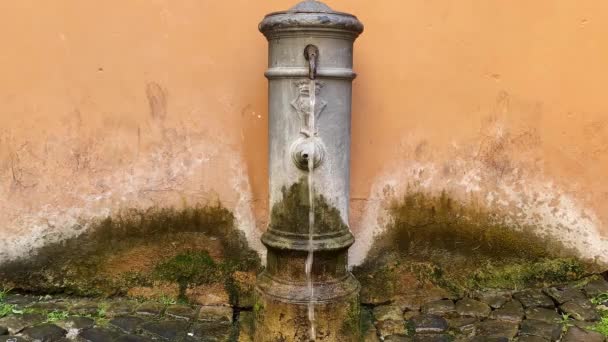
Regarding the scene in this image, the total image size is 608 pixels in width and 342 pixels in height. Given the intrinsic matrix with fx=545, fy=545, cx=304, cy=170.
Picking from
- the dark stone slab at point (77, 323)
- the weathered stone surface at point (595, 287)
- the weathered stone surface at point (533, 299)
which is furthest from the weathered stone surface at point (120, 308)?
the weathered stone surface at point (595, 287)

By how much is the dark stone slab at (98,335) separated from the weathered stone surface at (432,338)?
5.30ft

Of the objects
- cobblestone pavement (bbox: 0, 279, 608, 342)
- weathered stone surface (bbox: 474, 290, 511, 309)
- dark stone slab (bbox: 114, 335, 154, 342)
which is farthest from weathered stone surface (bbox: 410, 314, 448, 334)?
dark stone slab (bbox: 114, 335, 154, 342)

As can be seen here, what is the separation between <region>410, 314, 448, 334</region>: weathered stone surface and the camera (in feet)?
9.96

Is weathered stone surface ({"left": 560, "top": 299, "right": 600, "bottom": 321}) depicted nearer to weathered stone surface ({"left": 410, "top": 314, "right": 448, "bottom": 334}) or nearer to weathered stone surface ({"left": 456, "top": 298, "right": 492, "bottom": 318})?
weathered stone surface ({"left": 456, "top": 298, "right": 492, "bottom": 318})

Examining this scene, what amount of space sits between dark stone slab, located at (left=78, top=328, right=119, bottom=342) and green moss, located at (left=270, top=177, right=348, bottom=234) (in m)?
1.08

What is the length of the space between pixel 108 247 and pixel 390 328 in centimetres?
176

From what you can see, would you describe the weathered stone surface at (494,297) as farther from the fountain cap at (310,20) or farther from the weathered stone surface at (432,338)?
the fountain cap at (310,20)

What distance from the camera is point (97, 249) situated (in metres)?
3.34

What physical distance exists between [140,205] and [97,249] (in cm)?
38

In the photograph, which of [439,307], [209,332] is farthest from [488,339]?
[209,332]

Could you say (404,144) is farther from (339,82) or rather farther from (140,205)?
(140,205)

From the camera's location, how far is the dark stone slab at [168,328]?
115 inches

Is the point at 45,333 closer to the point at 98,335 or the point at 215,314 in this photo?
the point at 98,335

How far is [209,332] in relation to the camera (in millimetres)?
2992
